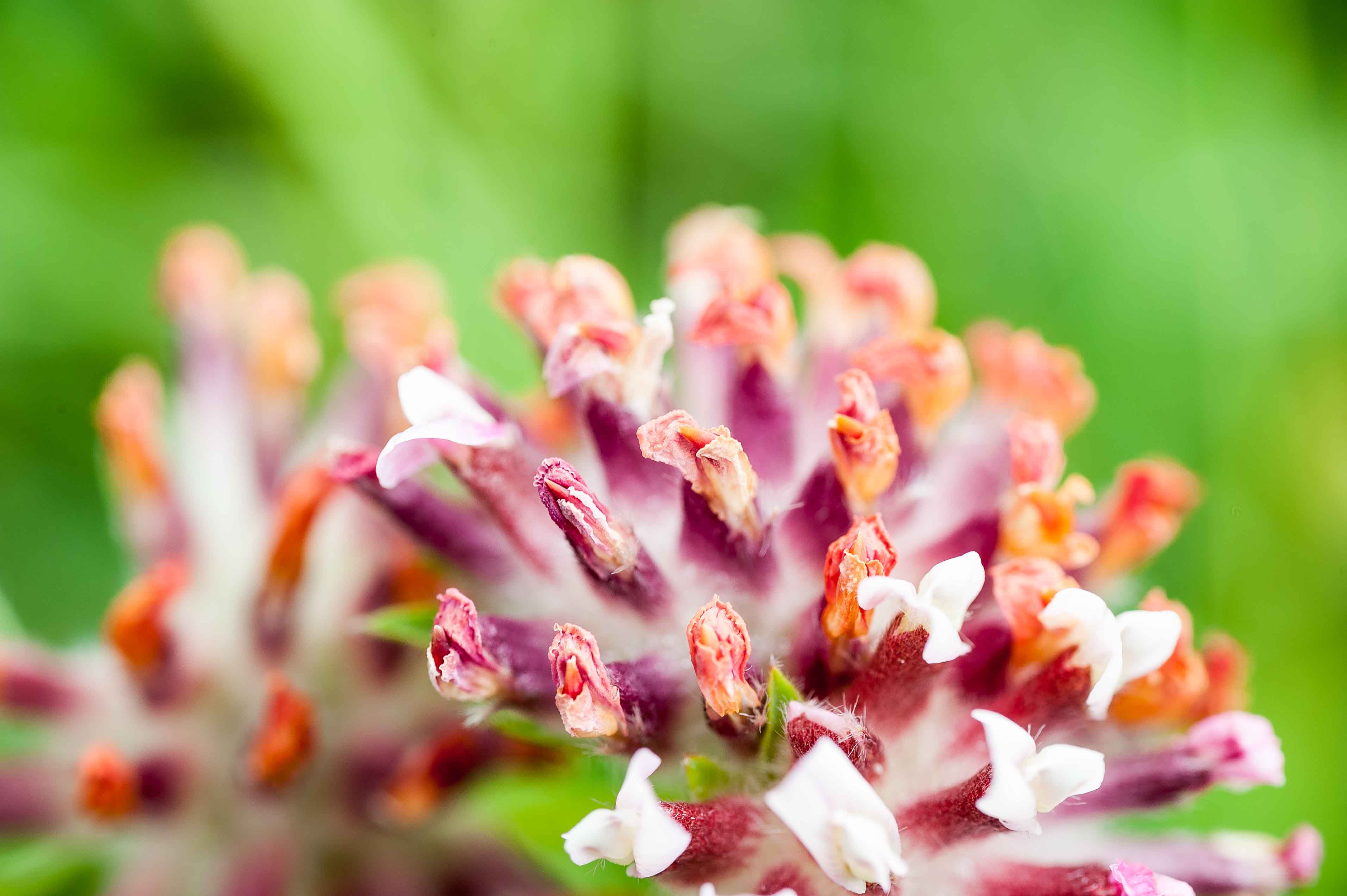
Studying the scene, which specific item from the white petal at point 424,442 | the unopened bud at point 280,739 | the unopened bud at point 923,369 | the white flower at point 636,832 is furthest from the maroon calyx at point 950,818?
the unopened bud at point 280,739

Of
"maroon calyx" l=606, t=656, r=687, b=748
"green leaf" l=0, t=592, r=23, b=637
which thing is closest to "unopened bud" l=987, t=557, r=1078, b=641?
"maroon calyx" l=606, t=656, r=687, b=748

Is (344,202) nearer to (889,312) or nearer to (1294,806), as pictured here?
(889,312)

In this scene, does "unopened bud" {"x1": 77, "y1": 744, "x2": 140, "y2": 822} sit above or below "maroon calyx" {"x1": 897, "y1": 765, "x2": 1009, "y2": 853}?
above

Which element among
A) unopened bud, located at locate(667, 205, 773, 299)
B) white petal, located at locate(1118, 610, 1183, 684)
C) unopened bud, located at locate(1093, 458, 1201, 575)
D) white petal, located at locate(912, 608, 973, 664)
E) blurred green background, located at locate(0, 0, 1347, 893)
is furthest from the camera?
blurred green background, located at locate(0, 0, 1347, 893)

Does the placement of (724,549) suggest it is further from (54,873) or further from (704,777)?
Result: (54,873)

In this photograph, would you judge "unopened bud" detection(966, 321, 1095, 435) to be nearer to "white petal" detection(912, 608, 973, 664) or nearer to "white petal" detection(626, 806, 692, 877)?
"white petal" detection(912, 608, 973, 664)

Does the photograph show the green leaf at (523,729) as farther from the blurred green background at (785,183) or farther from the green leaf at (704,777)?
the blurred green background at (785,183)
